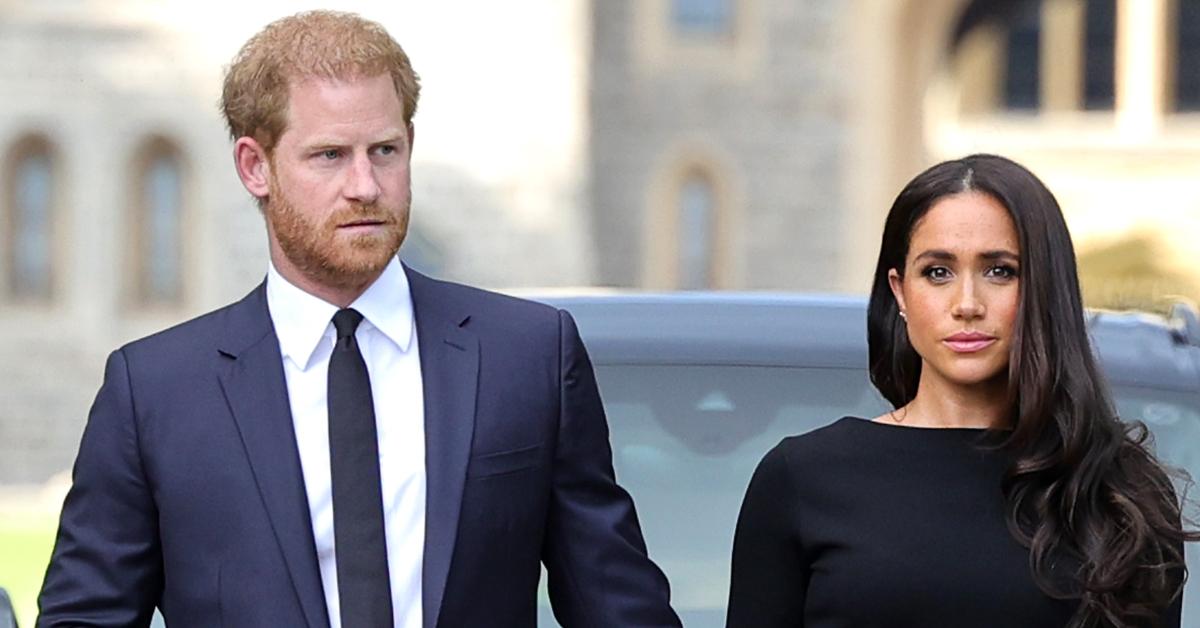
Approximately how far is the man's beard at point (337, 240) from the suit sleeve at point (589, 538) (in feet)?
0.96

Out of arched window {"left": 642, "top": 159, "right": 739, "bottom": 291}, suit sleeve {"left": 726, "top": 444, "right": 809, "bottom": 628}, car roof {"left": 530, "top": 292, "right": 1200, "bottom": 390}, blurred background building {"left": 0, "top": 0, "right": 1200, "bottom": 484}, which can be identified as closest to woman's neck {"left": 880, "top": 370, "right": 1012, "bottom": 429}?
suit sleeve {"left": 726, "top": 444, "right": 809, "bottom": 628}

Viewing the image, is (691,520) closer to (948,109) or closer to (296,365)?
(296,365)

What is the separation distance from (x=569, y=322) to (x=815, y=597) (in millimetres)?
447

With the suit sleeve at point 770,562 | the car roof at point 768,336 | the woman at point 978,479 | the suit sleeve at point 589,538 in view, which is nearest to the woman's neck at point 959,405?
the woman at point 978,479

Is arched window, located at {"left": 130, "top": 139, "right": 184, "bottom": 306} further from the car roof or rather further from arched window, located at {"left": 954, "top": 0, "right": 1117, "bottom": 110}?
the car roof

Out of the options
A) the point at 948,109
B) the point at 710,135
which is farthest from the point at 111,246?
the point at 948,109

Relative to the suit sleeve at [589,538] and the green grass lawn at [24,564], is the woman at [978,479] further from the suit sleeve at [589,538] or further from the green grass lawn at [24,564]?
the green grass lawn at [24,564]

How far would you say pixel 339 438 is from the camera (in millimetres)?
3086

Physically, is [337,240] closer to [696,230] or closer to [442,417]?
[442,417]

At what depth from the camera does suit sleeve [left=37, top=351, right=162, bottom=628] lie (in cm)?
312

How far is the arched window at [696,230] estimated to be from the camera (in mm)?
28266

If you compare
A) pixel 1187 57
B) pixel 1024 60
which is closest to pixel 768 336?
pixel 1187 57

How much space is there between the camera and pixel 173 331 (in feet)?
10.6

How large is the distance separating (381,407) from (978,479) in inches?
28.1
